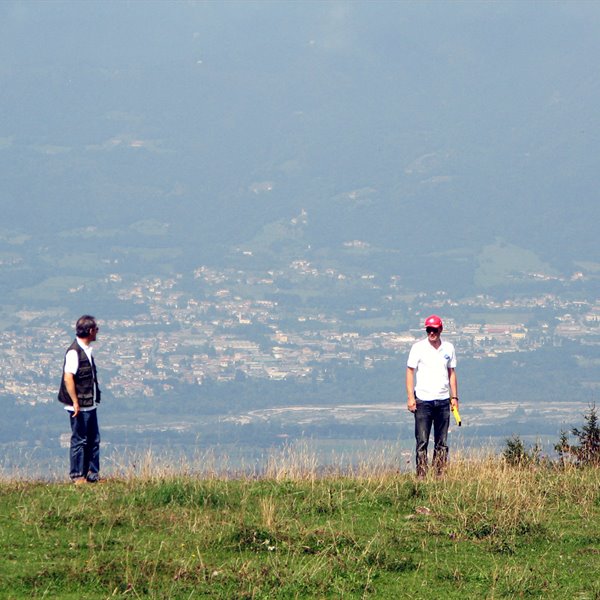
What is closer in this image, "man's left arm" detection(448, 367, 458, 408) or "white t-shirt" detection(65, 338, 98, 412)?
"white t-shirt" detection(65, 338, 98, 412)

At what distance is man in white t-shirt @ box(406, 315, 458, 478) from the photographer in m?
12.8

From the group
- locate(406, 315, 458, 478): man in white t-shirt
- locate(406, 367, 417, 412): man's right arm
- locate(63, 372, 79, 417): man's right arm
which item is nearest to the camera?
locate(63, 372, 79, 417): man's right arm

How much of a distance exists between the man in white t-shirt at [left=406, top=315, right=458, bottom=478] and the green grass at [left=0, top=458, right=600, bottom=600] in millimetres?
652

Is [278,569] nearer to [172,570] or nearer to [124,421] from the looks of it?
[172,570]

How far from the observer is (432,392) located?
12.8m

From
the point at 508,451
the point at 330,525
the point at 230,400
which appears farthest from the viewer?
the point at 230,400

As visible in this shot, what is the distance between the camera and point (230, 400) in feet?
629

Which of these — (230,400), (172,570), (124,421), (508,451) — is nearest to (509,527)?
(172,570)

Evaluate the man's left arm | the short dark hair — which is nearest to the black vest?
the short dark hair

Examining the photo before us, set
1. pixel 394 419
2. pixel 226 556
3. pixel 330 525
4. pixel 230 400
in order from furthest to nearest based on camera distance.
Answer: pixel 230 400
pixel 394 419
pixel 330 525
pixel 226 556

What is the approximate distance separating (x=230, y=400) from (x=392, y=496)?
596 feet

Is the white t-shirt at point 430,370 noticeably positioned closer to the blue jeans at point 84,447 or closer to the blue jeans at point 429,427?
the blue jeans at point 429,427

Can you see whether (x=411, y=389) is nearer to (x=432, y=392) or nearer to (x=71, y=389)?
(x=432, y=392)

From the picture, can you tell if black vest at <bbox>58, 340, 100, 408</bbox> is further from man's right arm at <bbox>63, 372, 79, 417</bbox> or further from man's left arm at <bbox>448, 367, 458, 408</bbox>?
man's left arm at <bbox>448, 367, 458, 408</bbox>
